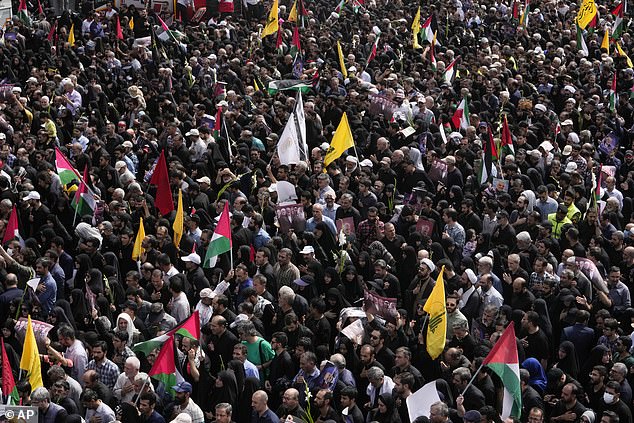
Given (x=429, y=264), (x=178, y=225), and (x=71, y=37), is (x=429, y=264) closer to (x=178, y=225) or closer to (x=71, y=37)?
(x=178, y=225)

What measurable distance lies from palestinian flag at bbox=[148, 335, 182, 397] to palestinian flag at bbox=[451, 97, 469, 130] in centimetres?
918

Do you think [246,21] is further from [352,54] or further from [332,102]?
[332,102]

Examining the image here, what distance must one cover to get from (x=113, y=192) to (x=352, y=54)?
9255 mm

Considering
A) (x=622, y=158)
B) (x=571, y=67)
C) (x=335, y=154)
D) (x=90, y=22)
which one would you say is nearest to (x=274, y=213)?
(x=335, y=154)

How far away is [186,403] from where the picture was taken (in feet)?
32.4

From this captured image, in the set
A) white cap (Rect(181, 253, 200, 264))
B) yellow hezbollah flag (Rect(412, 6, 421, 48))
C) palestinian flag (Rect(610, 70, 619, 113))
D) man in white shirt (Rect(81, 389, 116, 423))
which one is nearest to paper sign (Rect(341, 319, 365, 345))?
white cap (Rect(181, 253, 200, 264))

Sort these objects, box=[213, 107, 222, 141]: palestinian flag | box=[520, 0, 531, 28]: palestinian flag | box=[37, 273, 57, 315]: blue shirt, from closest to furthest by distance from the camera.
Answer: box=[37, 273, 57, 315]: blue shirt
box=[213, 107, 222, 141]: palestinian flag
box=[520, 0, 531, 28]: palestinian flag

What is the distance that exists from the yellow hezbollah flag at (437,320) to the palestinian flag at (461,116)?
745 centimetres

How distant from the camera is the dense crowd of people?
A: 1059 cm

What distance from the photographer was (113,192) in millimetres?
15070

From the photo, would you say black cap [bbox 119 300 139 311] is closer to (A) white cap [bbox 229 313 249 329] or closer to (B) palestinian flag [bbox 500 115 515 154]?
(A) white cap [bbox 229 313 249 329]

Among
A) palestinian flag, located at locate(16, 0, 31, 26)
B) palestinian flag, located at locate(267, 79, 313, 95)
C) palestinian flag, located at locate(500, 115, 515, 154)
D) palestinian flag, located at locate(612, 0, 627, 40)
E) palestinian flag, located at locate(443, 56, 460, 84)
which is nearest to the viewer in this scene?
palestinian flag, located at locate(500, 115, 515, 154)

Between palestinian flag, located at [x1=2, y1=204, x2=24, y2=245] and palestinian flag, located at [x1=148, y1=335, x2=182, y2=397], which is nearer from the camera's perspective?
palestinian flag, located at [x1=148, y1=335, x2=182, y2=397]

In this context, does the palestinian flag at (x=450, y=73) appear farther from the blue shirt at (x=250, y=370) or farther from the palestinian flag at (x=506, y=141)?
the blue shirt at (x=250, y=370)
